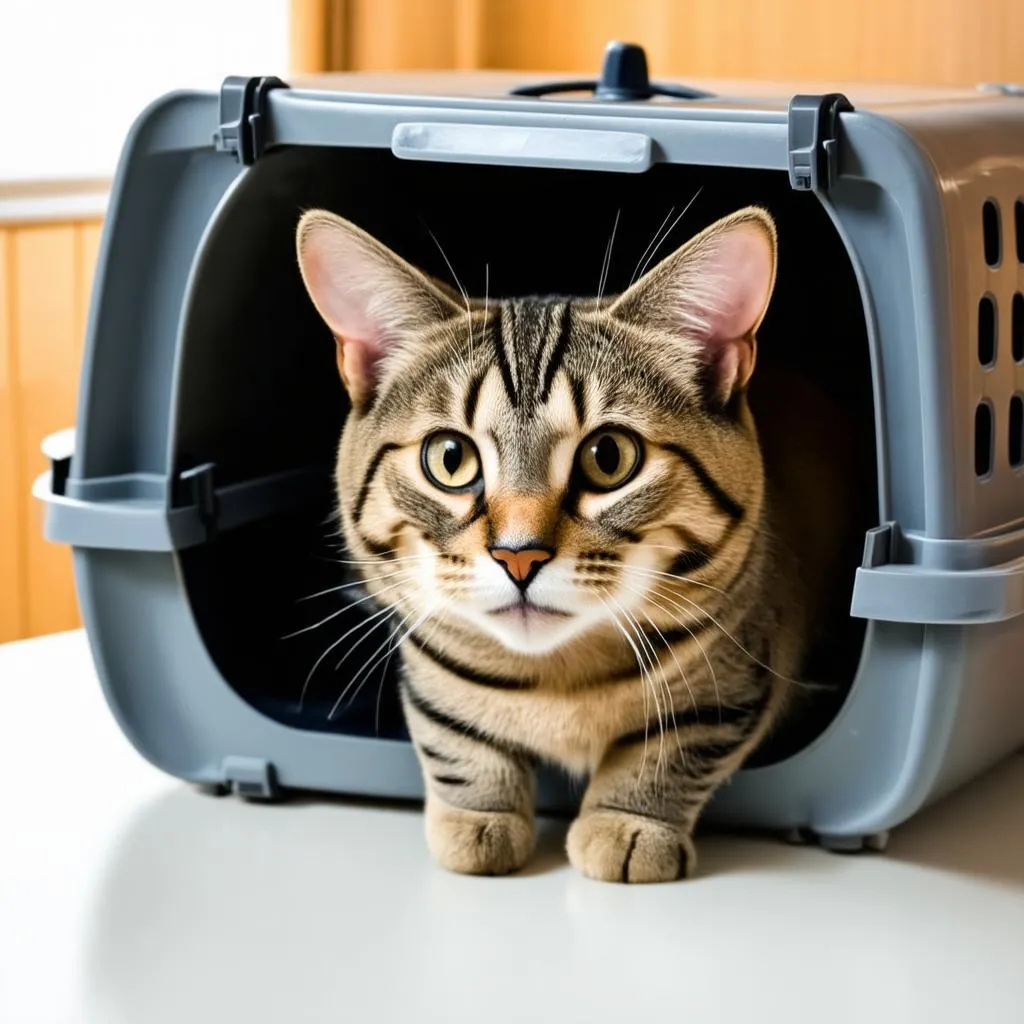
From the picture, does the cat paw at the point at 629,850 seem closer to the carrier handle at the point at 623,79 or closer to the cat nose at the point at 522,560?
the cat nose at the point at 522,560

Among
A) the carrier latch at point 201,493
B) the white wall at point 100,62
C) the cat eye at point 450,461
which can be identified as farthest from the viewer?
the white wall at point 100,62

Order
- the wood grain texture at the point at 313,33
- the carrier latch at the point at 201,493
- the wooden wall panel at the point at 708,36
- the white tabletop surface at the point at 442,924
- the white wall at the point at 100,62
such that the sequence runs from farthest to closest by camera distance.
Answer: the wood grain texture at the point at 313,33
the white wall at the point at 100,62
the wooden wall panel at the point at 708,36
the carrier latch at the point at 201,493
the white tabletop surface at the point at 442,924

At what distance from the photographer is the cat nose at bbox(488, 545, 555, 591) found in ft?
2.90

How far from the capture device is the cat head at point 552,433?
904 millimetres

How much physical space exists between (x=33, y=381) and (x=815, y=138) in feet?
3.56

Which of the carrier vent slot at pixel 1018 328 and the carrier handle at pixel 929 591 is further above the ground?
the carrier vent slot at pixel 1018 328

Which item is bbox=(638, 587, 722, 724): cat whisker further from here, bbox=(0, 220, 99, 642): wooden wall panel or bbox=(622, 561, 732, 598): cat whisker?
bbox=(0, 220, 99, 642): wooden wall panel

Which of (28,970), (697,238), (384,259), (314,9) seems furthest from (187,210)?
(314,9)

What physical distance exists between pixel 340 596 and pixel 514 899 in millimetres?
386

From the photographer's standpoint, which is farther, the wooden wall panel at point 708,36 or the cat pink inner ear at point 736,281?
the wooden wall panel at point 708,36

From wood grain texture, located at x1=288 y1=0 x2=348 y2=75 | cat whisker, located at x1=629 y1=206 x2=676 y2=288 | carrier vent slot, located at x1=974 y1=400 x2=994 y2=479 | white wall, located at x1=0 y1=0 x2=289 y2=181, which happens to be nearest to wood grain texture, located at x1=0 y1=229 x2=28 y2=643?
white wall, located at x1=0 y1=0 x2=289 y2=181

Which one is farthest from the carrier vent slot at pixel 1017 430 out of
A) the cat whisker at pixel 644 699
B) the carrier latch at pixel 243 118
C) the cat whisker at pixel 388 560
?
the carrier latch at pixel 243 118

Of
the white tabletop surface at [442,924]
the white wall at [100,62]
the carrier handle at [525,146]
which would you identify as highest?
the white wall at [100,62]

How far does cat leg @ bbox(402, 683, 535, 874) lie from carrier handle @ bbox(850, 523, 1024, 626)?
0.79 ft
